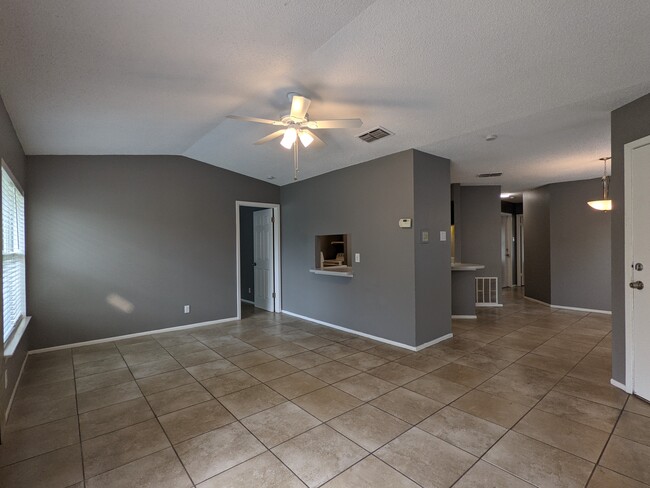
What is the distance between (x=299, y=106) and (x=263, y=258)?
431 cm

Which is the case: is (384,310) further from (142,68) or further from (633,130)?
(142,68)

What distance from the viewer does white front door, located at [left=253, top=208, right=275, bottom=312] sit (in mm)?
6305

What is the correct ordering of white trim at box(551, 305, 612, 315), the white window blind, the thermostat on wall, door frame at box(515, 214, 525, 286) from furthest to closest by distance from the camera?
door frame at box(515, 214, 525, 286), white trim at box(551, 305, 612, 315), the thermostat on wall, the white window blind

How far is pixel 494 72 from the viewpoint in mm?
2393

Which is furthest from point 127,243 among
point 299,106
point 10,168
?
point 299,106

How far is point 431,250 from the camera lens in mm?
4152

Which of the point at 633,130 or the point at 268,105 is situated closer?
the point at 633,130

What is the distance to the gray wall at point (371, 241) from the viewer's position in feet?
13.1

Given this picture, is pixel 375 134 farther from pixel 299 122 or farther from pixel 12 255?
pixel 12 255

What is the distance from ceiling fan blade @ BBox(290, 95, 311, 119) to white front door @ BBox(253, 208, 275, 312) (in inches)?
144

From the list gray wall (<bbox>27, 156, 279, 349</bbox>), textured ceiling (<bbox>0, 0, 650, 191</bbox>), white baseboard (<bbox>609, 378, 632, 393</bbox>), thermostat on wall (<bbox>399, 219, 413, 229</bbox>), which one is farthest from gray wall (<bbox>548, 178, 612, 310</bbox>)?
gray wall (<bbox>27, 156, 279, 349</bbox>)

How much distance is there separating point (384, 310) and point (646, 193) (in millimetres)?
2768

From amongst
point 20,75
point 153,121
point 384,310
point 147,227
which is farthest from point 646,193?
point 147,227

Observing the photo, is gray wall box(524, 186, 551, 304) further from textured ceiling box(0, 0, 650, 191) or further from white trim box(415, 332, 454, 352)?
white trim box(415, 332, 454, 352)
